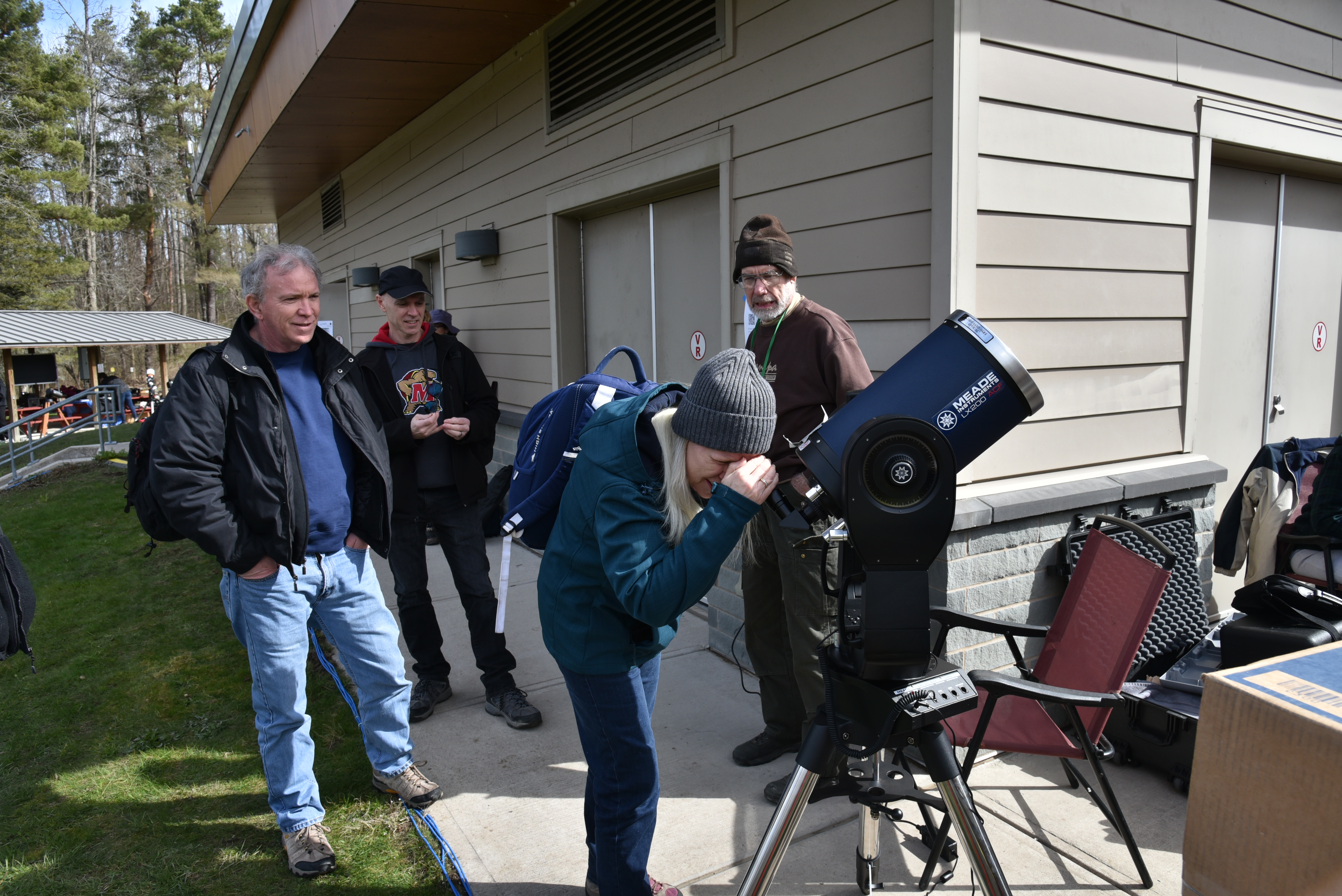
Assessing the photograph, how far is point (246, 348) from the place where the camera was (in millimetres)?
2244

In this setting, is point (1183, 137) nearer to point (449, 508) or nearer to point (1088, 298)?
point (1088, 298)

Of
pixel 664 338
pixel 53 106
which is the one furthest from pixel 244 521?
pixel 53 106

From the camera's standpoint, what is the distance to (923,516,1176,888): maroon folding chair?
6.67ft

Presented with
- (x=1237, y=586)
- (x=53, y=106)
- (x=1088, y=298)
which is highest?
(x=53, y=106)

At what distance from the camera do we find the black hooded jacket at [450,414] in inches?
124

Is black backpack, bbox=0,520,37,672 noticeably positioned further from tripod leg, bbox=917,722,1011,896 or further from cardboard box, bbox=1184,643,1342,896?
cardboard box, bbox=1184,643,1342,896

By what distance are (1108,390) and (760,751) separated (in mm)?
1953

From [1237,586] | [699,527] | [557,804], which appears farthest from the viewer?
[1237,586]

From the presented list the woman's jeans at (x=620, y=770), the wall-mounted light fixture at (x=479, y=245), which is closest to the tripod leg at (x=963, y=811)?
the woman's jeans at (x=620, y=770)

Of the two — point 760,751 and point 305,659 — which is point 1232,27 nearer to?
point 760,751

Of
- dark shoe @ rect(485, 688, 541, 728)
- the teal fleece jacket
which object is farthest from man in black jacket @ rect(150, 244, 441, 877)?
the teal fleece jacket

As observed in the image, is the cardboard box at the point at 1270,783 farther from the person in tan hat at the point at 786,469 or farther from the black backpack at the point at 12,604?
the black backpack at the point at 12,604

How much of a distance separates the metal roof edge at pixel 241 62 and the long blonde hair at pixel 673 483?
579 cm

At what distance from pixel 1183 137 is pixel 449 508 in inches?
133
